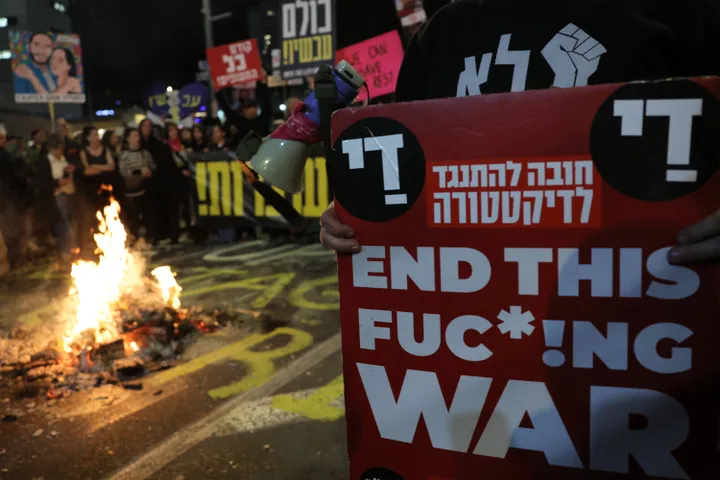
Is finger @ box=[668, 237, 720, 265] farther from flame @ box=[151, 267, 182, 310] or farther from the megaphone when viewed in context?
flame @ box=[151, 267, 182, 310]

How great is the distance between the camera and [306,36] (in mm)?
11836

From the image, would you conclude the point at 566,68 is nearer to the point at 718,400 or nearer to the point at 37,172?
the point at 718,400

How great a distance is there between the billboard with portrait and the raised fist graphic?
1189 cm

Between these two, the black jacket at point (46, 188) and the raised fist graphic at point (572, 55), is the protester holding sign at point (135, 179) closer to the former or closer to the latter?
the black jacket at point (46, 188)

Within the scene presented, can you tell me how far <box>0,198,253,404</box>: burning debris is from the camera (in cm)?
403

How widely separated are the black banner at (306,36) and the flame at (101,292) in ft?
17.4

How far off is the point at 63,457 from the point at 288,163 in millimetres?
2255

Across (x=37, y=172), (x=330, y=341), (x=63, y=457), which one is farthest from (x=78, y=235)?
(x=63, y=457)

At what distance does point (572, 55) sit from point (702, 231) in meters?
0.70

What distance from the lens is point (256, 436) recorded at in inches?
121

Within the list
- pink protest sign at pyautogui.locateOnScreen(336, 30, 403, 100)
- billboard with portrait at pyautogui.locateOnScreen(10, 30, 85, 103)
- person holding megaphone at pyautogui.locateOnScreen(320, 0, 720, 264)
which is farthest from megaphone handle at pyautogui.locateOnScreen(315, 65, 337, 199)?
billboard with portrait at pyautogui.locateOnScreen(10, 30, 85, 103)

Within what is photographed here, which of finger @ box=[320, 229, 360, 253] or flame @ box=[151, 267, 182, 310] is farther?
flame @ box=[151, 267, 182, 310]

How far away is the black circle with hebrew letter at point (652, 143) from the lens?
1.11 meters

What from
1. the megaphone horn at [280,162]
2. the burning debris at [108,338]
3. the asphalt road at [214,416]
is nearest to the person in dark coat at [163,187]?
the burning debris at [108,338]
